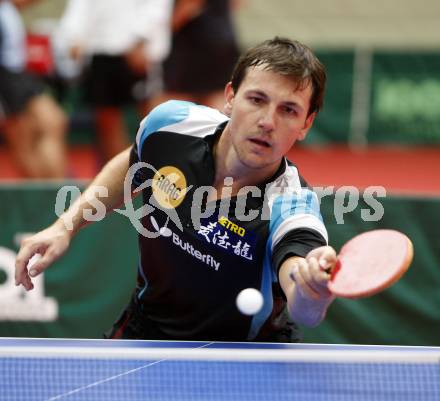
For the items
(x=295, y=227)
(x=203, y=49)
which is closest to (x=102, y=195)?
(x=295, y=227)

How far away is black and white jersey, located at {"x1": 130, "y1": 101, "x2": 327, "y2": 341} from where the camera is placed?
2887 millimetres

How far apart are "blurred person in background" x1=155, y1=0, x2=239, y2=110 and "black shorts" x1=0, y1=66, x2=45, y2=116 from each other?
1.23 meters

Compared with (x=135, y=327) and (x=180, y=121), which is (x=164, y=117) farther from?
(x=135, y=327)

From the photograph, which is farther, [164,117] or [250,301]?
[164,117]

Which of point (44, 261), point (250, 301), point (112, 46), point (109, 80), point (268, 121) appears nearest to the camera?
point (250, 301)

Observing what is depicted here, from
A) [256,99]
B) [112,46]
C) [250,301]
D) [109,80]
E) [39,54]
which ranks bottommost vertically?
[39,54]

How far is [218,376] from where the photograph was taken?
2547 millimetres

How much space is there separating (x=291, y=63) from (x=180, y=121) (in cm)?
53

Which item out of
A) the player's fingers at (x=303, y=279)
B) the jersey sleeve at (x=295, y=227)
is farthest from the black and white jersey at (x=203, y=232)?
the player's fingers at (x=303, y=279)

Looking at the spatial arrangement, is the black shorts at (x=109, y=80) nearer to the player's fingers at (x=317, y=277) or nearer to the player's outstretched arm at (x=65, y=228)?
the player's outstretched arm at (x=65, y=228)

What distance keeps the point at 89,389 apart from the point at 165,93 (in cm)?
603

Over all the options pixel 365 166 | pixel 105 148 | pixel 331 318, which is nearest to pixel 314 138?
pixel 365 166

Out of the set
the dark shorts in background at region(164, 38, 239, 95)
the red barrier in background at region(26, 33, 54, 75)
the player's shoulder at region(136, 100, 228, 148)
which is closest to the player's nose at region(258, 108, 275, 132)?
the player's shoulder at region(136, 100, 228, 148)

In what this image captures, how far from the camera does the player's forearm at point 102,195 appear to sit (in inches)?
129
